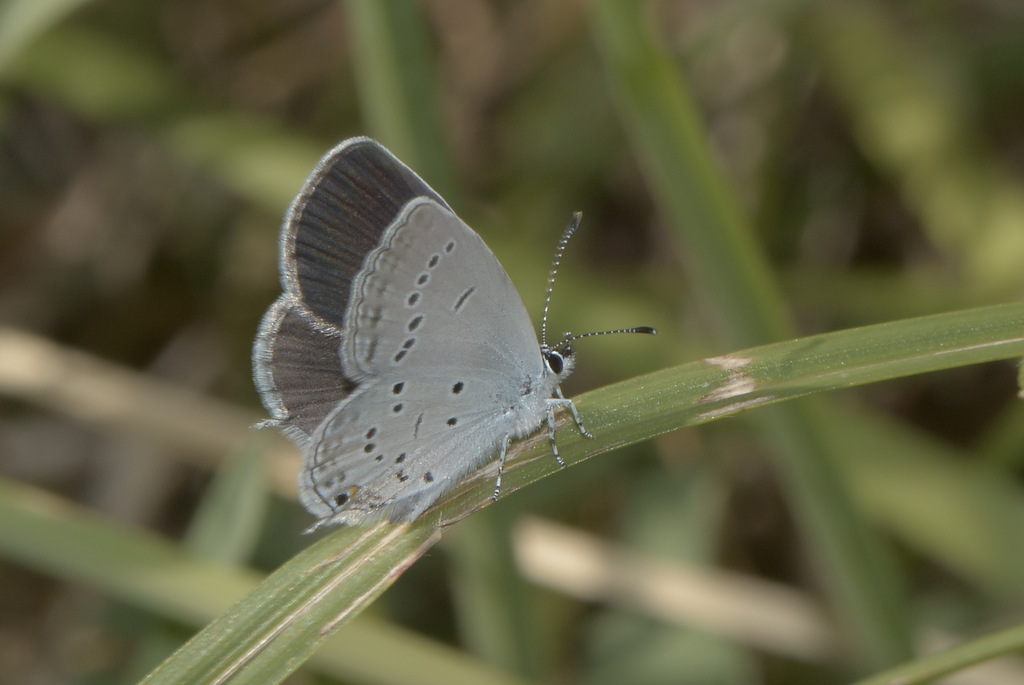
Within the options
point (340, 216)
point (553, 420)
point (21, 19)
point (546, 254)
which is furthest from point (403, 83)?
point (546, 254)

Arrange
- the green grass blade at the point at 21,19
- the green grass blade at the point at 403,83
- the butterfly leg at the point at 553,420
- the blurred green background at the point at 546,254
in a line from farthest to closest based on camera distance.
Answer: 1. the blurred green background at the point at 546,254
2. the green grass blade at the point at 21,19
3. the green grass blade at the point at 403,83
4. the butterfly leg at the point at 553,420

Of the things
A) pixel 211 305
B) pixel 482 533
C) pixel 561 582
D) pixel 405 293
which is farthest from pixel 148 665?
pixel 211 305

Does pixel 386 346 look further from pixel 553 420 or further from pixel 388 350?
pixel 553 420

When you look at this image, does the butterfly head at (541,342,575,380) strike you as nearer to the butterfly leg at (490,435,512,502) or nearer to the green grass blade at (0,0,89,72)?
the butterfly leg at (490,435,512,502)

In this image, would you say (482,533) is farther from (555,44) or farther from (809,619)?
(555,44)

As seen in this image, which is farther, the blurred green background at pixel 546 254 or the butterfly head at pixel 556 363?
the blurred green background at pixel 546 254

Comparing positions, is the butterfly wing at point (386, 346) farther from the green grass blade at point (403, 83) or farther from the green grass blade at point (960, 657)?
the green grass blade at point (960, 657)

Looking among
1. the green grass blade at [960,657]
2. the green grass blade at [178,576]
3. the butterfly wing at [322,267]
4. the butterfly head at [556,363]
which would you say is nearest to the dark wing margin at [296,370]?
the butterfly wing at [322,267]
